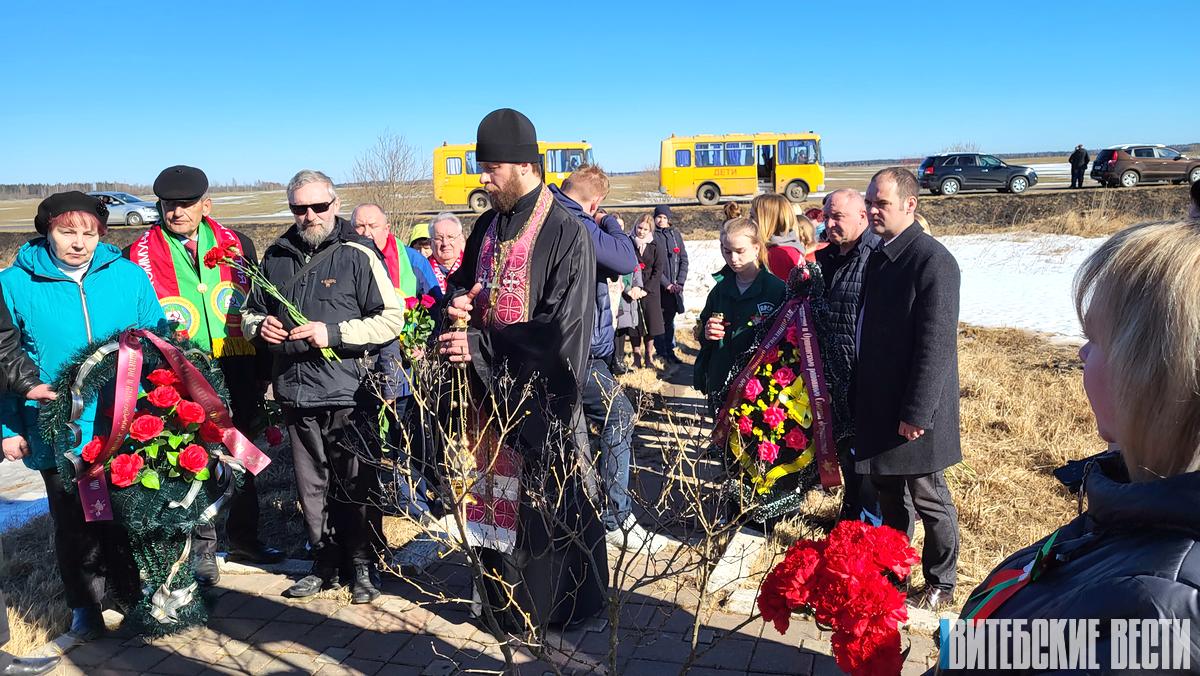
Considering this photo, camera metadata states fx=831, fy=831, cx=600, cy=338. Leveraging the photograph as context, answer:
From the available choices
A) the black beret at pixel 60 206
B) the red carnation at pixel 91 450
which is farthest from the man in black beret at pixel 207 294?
the red carnation at pixel 91 450

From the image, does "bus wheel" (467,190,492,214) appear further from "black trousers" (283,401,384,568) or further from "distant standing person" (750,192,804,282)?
"black trousers" (283,401,384,568)

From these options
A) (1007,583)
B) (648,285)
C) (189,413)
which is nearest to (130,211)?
(648,285)

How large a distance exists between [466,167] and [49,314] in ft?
83.4

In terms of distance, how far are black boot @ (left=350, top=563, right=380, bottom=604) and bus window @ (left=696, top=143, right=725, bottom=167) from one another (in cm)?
2618

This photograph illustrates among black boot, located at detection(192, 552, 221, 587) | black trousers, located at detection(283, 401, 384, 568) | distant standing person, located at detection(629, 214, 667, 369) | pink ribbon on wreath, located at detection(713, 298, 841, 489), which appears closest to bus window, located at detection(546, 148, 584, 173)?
distant standing person, located at detection(629, 214, 667, 369)

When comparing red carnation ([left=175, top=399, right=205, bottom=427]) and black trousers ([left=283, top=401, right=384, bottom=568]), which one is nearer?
red carnation ([left=175, top=399, right=205, bottom=427])

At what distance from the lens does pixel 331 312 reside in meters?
3.94

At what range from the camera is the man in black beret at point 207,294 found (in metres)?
4.29

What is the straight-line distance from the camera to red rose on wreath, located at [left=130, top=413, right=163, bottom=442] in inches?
134

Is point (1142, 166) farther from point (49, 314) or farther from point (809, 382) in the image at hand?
point (49, 314)

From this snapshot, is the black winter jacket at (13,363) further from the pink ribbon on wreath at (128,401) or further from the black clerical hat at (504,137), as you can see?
the black clerical hat at (504,137)

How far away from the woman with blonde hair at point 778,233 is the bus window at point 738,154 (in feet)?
78.8

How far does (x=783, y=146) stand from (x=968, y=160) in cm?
615

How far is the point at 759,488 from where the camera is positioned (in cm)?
418
